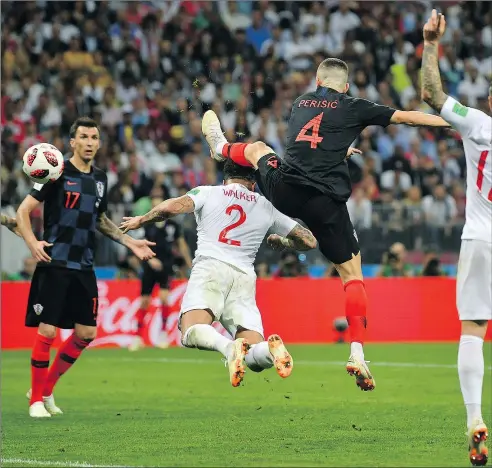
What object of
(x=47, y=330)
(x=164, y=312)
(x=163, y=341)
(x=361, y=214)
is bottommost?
(x=163, y=341)

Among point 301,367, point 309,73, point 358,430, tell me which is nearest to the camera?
point 358,430

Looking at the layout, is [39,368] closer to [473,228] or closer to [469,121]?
[473,228]

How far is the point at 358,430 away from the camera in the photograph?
375 inches

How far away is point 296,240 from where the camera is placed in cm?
999

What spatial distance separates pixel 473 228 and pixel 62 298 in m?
4.69

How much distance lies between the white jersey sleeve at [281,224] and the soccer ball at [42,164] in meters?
2.26

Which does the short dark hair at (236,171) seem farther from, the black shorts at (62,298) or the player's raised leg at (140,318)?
the player's raised leg at (140,318)

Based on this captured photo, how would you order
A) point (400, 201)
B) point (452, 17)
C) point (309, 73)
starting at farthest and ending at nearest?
point (452, 17) < point (309, 73) < point (400, 201)

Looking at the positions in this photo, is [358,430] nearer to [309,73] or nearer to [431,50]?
[431,50]

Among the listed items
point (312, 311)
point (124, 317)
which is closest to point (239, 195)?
point (124, 317)

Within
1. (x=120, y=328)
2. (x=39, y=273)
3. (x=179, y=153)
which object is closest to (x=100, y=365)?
(x=120, y=328)

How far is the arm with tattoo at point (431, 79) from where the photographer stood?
24.9ft

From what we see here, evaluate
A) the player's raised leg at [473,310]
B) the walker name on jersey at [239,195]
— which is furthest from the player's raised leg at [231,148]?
the player's raised leg at [473,310]

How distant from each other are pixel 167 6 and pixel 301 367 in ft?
38.7
